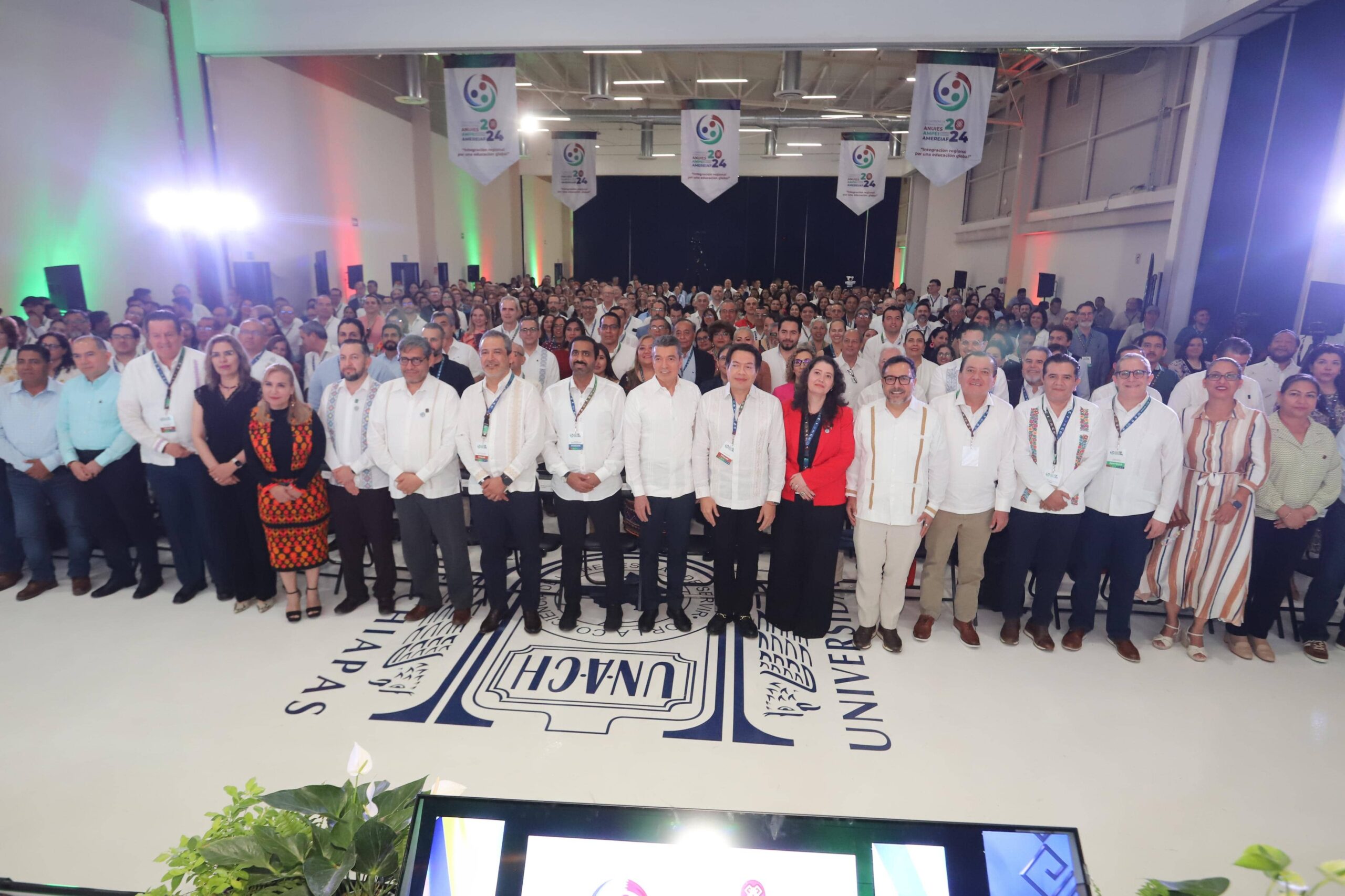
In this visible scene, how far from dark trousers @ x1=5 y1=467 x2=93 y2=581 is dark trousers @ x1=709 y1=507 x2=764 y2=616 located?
12.9 ft

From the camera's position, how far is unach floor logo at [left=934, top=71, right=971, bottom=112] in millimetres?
6984

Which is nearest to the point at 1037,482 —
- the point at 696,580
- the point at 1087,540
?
the point at 1087,540

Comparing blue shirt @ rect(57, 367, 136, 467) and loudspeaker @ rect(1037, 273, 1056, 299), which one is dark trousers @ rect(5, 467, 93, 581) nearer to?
blue shirt @ rect(57, 367, 136, 467)

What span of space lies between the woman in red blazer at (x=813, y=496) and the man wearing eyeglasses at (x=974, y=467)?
0.54m

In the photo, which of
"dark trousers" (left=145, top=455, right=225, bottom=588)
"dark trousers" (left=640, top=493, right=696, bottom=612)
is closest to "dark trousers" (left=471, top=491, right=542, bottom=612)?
"dark trousers" (left=640, top=493, right=696, bottom=612)

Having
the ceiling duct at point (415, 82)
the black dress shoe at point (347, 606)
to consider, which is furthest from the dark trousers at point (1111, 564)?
the ceiling duct at point (415, 82)

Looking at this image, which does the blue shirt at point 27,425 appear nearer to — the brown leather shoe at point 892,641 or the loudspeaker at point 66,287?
the loudspeaker at point 66,287

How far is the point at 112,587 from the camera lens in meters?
4.60

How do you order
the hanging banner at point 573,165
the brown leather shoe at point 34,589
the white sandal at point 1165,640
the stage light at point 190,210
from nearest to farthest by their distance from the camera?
the white sandal at point 1165,640 < the brown leather shoe at point 34,589 < the stage light at point 190,210 < the hanging banner at point 573,165

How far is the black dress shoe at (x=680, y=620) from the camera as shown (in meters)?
4.16

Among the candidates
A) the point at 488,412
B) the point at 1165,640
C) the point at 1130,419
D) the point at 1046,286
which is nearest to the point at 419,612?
the point at 488,412

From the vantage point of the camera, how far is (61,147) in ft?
25.2

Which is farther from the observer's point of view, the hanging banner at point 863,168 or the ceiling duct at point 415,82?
the ceiling duct at point 415,82

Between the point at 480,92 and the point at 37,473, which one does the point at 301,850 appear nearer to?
the point at 37,473
